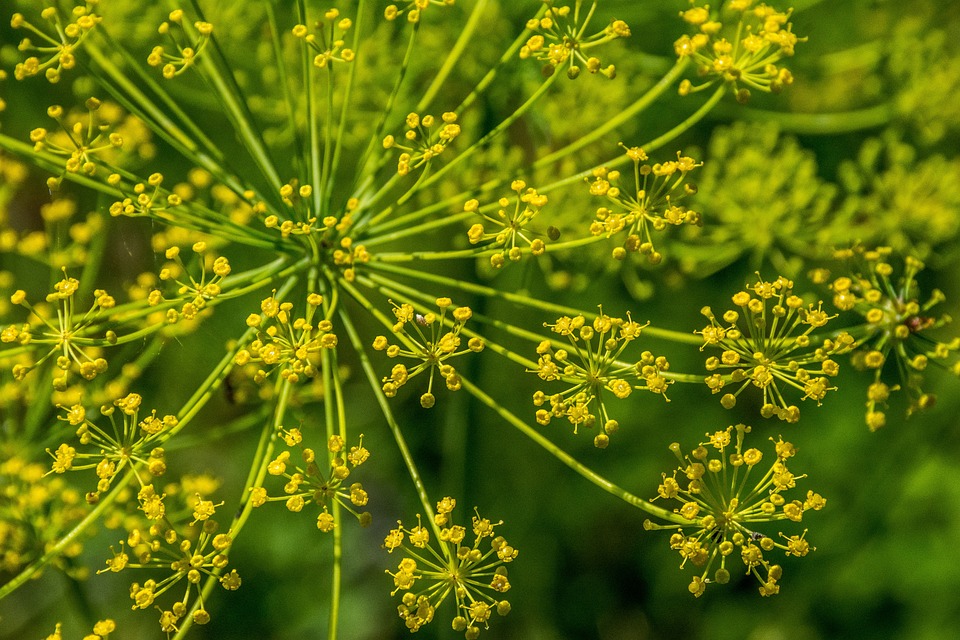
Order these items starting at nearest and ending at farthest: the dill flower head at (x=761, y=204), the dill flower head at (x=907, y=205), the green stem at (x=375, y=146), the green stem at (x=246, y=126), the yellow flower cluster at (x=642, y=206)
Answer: the yellow flower cluster at (x=642, y=206) → the green stem at (x=375, y=146) → the green stem at (x=246, y=126) → the dill flower head at (x=761, y=204) → the dill flower head at (x=907, y=205)

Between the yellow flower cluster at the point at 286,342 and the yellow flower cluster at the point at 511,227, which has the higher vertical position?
the yellow flower cluster at the point at 511,227

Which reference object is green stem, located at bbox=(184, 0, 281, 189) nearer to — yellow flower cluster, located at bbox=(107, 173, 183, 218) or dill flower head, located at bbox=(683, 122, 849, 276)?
yellow flower cluster, located at bbox=(107, 173, 183, 218)

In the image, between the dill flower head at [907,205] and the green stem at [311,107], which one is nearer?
the green stem at [311,107]

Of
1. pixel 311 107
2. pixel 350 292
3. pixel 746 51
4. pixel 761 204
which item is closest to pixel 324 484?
pixel 350 292

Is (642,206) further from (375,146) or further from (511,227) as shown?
(375,146)

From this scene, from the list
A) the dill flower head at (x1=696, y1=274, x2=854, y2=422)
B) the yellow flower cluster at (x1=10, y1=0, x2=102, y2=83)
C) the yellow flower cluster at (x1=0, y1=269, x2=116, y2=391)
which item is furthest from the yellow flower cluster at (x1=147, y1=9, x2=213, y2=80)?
the dill flower head at (x1=696, y1=274, x2=854, y2=422)

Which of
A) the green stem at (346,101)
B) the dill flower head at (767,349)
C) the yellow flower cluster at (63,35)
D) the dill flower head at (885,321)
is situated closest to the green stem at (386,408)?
the green stem at (346,101)

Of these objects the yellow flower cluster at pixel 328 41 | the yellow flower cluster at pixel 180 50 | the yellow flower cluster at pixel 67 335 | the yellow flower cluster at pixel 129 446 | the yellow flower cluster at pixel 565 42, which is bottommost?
the yellow flower cluster at pixel 129 446

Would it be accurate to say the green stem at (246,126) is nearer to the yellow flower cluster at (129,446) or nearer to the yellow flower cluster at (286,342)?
the yellow flower cluster at (286,342)
